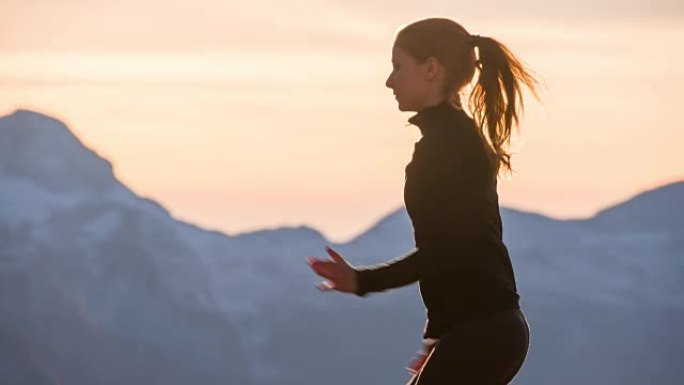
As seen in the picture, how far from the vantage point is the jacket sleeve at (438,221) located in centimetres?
742

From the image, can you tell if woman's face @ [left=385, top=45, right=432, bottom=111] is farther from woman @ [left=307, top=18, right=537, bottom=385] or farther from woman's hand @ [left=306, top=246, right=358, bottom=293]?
woman's hand @ [left=306, top=246, right=358, bottom=293]

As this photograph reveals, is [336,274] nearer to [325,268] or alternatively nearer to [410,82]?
[325,268]

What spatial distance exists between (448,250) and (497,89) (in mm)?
856

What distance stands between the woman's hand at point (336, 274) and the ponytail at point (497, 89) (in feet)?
2.87

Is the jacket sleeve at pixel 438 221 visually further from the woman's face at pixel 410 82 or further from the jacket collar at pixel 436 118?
the woman's face at pixel 410 82

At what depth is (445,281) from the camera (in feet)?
24.5

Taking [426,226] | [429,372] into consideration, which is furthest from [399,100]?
[429,372]

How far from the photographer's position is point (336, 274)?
7383 millimetres

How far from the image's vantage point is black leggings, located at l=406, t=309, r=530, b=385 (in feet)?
24.4

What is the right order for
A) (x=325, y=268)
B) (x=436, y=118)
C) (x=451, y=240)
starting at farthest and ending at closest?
1. (x=436, y=118)
2. (x=451, y=240)
3. (x=325, y=268)

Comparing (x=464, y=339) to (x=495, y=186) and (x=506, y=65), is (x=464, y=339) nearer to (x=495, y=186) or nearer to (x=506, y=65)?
(x=495, y=186)

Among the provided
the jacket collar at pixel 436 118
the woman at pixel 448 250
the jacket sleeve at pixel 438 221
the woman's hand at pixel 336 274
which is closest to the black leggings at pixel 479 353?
the woman at pixel 448 250

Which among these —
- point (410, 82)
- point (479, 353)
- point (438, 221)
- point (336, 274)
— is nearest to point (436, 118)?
point (410, 82)

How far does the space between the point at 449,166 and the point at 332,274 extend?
2.11 ft
